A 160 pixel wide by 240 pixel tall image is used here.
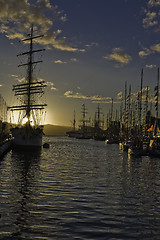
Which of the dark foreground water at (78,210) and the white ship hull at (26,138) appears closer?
the dark foreground water at (78,210)

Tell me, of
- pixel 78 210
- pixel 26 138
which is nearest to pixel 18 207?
pixel 78 210

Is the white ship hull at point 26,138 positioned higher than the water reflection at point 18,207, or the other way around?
the white ship hull at point 26,138

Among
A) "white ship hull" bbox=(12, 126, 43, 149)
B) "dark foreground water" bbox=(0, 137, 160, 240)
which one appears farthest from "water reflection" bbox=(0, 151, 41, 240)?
"white ship hull" bbox=(12, 126, 43, 149)

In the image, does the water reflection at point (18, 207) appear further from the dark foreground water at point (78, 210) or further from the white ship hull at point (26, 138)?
the white ship hull at point (26, 138)

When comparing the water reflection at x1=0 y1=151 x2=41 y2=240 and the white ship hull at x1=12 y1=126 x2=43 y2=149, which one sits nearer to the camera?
the water reflection at x1=0 y1=151 x2=41 y2=240

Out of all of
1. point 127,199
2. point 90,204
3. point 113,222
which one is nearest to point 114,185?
point 127,199

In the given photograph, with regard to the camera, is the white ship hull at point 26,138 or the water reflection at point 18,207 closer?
the water reflection at point 18,207

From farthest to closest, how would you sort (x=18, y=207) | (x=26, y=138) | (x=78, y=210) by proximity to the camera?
(x=26, y=138), (x=18, y=207), (x=78, y=210)

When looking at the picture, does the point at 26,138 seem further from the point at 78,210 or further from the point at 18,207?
the point at 78,210

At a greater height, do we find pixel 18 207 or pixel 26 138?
pixel 26 138

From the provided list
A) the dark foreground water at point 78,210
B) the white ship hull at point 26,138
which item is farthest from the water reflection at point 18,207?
the white ship hull at point 26,138

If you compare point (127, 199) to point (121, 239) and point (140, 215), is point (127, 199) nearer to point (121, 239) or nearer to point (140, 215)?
point (140, 215)

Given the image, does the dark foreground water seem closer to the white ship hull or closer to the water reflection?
the water reflection

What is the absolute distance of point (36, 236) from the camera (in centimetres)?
1001
